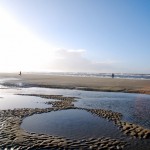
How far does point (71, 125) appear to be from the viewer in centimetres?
1962

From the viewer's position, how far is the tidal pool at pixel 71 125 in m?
17.1

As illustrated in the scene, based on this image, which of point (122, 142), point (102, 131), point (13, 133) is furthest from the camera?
point (102, 131)

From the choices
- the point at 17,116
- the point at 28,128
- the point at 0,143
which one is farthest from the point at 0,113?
the point at 0,143

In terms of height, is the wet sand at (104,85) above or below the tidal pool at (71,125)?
above

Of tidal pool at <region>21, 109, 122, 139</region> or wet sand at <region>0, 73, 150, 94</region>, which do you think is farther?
wet sand at <region>0, 73, 150, 94</region>

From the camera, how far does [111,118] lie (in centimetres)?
2255

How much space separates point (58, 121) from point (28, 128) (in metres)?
3.30

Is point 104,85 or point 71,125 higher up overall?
point 104,85

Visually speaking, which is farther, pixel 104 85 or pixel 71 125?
pixel 104 85

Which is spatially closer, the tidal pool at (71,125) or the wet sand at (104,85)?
the tidal pool at (71,125)

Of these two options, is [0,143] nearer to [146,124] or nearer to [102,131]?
[102,131]

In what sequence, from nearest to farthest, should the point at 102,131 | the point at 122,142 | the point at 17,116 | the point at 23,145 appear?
the point at 23,145 < the point at 122,142 < the point at 102,131 < the point at 17,116

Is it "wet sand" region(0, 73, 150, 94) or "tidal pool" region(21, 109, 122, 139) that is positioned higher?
"wet sand" region(0, 73, 150, 94)

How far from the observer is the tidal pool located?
56.1 feet
